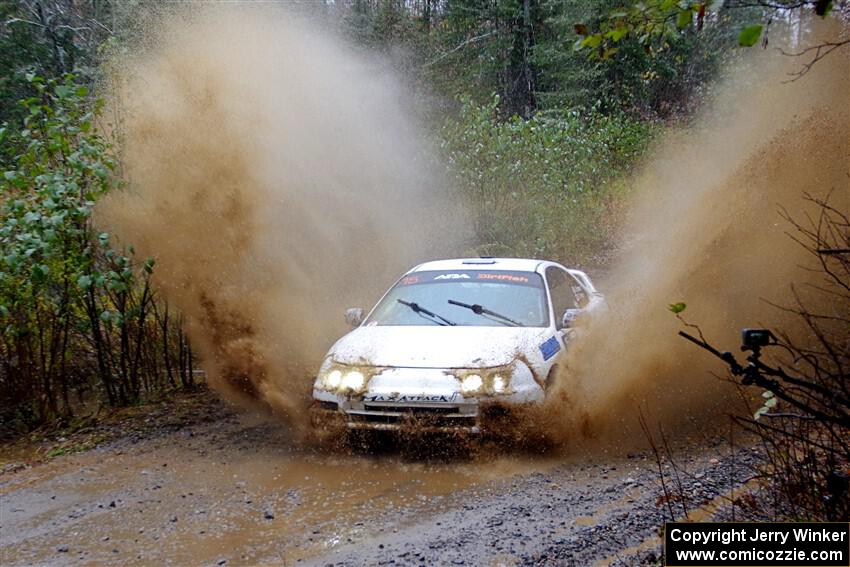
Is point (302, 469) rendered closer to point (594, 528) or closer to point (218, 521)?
point (218, 521)

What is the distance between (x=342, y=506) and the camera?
4.92 metres

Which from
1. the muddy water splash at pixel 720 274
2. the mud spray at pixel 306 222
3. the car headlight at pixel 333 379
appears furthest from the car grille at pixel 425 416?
the muddy water splash at pixel 720 274

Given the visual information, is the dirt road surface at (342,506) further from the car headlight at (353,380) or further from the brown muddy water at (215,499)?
the car headlight at (353,380)

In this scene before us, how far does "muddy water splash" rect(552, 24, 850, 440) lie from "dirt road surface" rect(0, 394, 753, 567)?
0.74 m

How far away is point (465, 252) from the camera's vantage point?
15.5 m

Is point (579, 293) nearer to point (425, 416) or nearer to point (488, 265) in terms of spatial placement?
point (488, 265)

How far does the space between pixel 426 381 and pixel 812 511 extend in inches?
121

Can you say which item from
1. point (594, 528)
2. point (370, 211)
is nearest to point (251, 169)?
point (370, 211)

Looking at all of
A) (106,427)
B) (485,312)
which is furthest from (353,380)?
(106,427)

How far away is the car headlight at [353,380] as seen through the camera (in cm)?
588

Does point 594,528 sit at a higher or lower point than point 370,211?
lower

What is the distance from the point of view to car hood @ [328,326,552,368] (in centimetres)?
594

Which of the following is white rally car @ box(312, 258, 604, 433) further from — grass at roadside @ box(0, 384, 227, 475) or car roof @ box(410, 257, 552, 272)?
grass at roadside @ box(0, 384, 227, 475)

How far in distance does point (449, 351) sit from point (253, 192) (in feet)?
15.8
